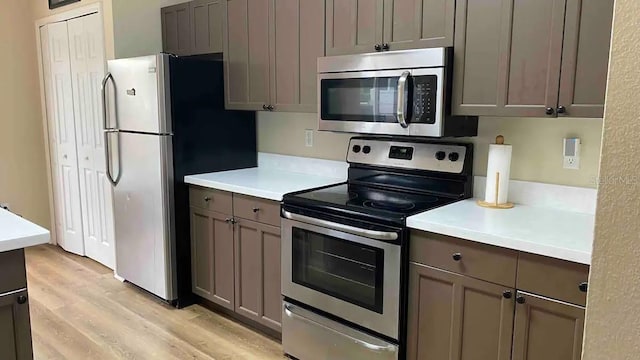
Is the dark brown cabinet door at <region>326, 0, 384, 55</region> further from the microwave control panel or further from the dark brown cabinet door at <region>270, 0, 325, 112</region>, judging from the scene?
the microwave control panel

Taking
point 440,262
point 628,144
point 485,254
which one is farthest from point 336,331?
point 628,144

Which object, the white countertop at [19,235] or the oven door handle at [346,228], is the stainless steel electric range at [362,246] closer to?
the oven door handle at [346,228]

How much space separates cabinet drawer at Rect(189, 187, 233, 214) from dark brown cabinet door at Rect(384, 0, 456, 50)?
4.42 ft

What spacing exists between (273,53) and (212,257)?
136cm

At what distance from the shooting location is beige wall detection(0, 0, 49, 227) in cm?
450

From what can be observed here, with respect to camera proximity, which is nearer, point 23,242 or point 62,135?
point 23,242

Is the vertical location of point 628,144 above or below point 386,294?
above

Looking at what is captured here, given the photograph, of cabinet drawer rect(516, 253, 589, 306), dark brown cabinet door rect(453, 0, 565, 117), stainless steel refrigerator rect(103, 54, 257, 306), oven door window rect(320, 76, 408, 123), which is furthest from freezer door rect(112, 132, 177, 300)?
cabinet drawer rect(516, 253, 589, 306)

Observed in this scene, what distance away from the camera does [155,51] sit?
12.7ft

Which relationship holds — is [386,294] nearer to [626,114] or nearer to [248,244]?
[248,244]

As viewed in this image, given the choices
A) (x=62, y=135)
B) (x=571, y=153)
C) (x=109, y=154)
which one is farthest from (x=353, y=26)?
(x=62, y=135)

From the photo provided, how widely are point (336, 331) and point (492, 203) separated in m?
0.99

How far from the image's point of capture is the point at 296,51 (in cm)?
298

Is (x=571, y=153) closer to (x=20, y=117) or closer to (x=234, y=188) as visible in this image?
(x=234, y=188)
